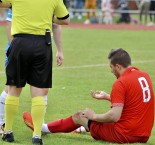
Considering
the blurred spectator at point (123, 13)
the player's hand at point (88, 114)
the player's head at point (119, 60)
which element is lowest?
the blurred spectator at point (123, 13)

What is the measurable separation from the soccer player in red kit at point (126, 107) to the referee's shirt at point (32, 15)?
861 millimetres

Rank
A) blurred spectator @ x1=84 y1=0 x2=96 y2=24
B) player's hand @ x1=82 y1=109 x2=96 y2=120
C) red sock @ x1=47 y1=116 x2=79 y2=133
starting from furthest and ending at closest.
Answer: blurred spectator @ x1=84 y1=0 x2=96 y2=24 → red sock @ x1=47 y1=116 x2=79 y2=133 → player's hand @ x1=82 y1=109 x2=96 y2=120

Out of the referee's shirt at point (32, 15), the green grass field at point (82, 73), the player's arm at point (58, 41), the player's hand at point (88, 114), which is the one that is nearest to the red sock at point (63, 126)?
the green grass field at point (82, 73)

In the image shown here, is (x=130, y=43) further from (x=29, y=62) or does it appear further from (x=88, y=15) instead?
(x=29, y=62)

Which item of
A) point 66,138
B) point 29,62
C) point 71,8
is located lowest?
point 71,8

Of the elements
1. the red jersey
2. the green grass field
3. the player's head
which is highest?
the player's head

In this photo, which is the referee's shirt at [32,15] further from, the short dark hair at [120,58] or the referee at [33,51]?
the short dark hair at [120,58]

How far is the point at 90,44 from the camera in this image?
23266 mm

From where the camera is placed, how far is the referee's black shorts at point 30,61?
294 inches

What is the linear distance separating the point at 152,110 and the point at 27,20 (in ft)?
5.89

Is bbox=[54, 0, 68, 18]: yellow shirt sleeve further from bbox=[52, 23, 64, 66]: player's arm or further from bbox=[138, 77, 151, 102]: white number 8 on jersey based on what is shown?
bbox=[138, 77, 151, 102]: white number 8 on jersey

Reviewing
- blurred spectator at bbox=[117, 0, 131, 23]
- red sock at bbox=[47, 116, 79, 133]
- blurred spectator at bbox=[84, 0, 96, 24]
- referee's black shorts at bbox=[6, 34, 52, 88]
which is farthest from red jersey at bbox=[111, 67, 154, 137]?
blurred spectator at bbox=[117, 0, 131, 23]

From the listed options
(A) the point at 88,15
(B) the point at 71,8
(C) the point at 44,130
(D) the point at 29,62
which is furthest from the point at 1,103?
(B) the point at 71,8

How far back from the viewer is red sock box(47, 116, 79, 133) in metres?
8.09
